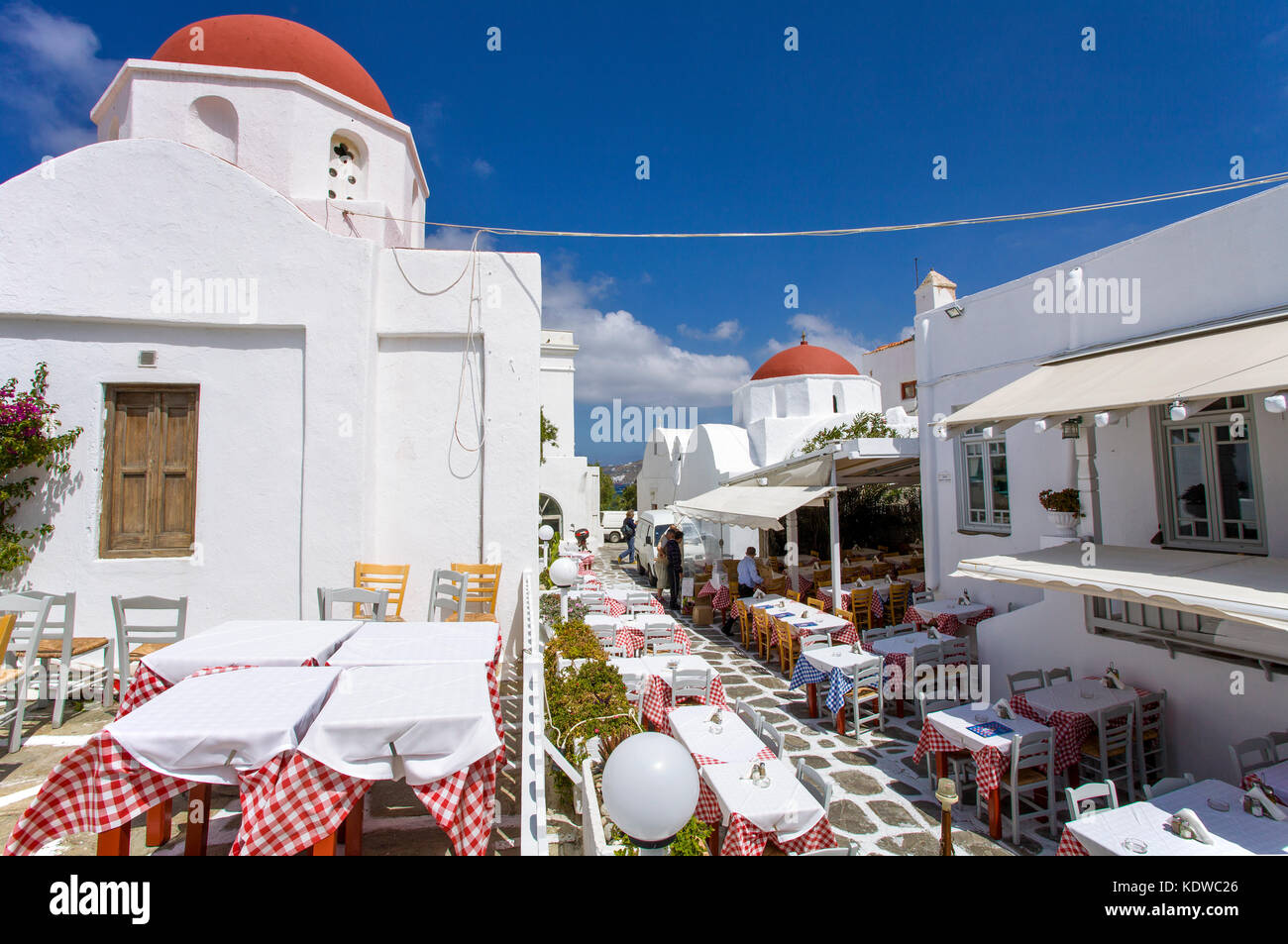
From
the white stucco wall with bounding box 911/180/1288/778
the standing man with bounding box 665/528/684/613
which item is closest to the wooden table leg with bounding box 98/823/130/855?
the white stucco wall with bounding box 911/180/1288/778

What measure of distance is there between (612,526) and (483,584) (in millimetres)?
26723

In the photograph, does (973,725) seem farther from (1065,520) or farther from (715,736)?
(1065,520)

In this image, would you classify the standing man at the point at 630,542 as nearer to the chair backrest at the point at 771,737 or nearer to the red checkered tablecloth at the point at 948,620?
the red checkered tablecloth at the point at 948,620

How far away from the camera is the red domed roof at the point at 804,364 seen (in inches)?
1041

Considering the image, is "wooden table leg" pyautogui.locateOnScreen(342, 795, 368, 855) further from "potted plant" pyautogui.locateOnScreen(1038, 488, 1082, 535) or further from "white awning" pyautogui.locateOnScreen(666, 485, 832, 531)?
"potted plant" pyautogui.locateOnScreen(1038, 488, 1082, 535)

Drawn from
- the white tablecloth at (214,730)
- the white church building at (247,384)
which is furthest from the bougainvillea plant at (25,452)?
the white tablecloth at (214,730)

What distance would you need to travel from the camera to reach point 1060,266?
9.09m

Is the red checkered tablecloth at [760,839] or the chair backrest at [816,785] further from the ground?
the chair backrest at [816,785]

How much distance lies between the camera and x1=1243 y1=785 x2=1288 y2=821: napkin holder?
12.5 ft

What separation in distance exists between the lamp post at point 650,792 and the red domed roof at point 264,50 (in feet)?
34.4
